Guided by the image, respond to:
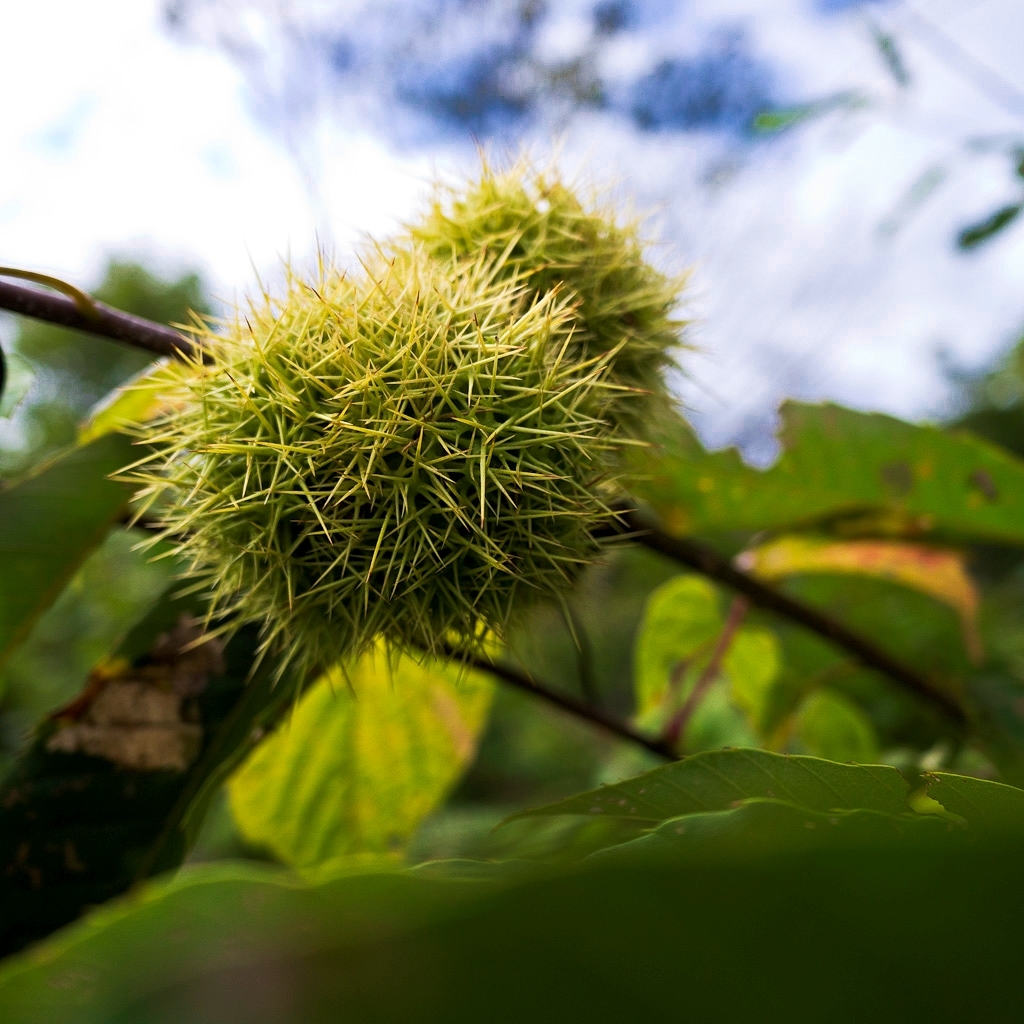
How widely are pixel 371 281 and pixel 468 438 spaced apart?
0.44ft

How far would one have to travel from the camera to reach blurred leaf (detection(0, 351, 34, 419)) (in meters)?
0.64

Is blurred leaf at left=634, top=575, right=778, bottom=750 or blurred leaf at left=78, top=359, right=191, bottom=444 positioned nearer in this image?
blurred leaf at left=78, top=359, right=191, bottom=444

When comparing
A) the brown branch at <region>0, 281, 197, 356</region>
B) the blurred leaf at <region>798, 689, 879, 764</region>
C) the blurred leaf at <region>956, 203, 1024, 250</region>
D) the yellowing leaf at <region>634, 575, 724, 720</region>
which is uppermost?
the blurred leaf at <region>956, 203, 1024, 250</region>

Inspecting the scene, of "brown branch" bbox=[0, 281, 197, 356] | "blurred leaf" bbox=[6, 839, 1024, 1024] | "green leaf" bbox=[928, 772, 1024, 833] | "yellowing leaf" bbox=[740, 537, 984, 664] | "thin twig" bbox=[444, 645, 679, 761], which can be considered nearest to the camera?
"blurred leaf" bbox=[6, 839, 1024, 1024]

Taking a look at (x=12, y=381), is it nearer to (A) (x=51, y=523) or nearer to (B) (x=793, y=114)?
(A) (x=51, y=523)

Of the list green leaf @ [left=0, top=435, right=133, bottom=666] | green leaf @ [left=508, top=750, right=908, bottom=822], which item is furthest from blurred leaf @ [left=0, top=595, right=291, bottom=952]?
green leaf @ [left=508, top=750, right=908, bottom=822]

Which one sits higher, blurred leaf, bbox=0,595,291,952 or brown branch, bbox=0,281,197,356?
brown branch, bbox=0,281,197,356

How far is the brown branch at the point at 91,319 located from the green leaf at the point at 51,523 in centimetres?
12

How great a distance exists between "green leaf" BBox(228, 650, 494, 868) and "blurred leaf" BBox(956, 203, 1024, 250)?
0.78 m

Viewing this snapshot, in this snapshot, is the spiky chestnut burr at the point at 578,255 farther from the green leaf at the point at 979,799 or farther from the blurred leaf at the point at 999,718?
the blurred leaf at the point at 999,718

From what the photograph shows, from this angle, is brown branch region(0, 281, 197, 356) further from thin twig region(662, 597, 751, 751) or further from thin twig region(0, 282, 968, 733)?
thin twig region(662, 597, 751, 751)

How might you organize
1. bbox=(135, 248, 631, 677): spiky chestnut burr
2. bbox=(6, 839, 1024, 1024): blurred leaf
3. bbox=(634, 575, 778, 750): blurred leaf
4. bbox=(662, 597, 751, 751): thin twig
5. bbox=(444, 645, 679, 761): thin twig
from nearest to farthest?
bbox=(6, 839, 1024, 1024): blurred leaf
bbox=(135, 248, 631, 677): spiky chestnut burr
bbox=(444, 645, 679, 761): thin twig
bbox=(662, 597, 751, 751): thin twig
bbox=(634, 575, 778, 750): blurred leaf

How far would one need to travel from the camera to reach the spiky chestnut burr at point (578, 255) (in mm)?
609

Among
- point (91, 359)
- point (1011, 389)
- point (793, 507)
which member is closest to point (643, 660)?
point (793, 507)
